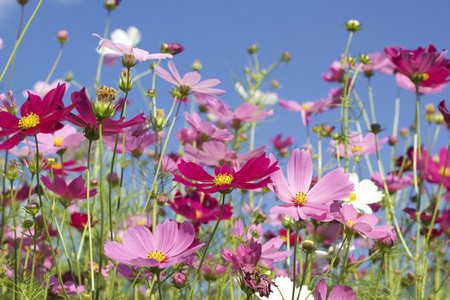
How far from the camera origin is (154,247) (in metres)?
0.65

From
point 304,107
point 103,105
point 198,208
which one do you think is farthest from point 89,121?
point 304,107

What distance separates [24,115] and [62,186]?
0.50 feet

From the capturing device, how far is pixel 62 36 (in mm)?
1424

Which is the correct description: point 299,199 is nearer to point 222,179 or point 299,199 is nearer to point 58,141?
point 222,179

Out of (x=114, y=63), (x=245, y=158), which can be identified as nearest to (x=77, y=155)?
(x=245, y=158)

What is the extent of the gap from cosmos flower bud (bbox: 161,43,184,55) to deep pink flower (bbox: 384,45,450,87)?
523mm

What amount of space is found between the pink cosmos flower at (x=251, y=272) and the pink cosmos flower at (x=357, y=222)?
0.11 meters

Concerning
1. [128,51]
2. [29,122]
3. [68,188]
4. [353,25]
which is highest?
[353,25]

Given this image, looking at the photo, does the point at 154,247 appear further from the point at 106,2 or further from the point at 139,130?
the point at 106,2

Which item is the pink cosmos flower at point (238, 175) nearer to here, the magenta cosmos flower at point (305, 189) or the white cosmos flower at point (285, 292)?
the magenta cosmos flower at point (305, 189)

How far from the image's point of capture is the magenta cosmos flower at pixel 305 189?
611 millimetres

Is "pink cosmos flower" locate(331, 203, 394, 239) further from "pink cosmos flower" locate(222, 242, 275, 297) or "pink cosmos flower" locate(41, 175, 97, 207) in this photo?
"pink cosmos flower" locate(41, 175, 97, 207)

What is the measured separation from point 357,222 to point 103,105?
35cm

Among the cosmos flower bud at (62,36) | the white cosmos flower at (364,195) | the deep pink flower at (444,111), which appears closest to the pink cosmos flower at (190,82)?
the white cosmos flower at (364,195)
